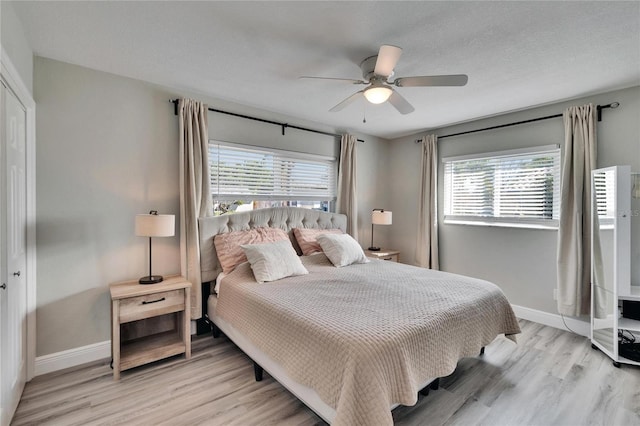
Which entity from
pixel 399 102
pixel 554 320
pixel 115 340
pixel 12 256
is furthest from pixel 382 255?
pixel 12 256

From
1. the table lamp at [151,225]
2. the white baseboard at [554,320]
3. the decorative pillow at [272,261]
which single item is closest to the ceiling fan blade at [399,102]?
the decorative pillow at [272,261]

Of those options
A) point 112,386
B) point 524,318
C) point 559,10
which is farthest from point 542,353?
point 112,386

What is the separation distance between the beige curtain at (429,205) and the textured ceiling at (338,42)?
137 cm

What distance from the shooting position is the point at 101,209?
2.62 meters

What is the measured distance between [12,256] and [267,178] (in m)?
2.40

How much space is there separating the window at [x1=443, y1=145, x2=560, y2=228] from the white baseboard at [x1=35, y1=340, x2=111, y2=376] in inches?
172

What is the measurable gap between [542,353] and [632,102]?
102 inches

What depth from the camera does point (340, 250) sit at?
330 centimetres

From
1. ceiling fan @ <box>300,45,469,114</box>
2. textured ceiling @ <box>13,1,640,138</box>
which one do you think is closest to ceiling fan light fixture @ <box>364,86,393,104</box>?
ceiling fan @ <box>300,45,469,114</box>

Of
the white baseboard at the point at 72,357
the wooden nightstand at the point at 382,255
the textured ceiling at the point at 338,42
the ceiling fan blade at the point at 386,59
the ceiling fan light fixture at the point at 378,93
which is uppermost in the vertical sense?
the textured ceiling at the point at 338,42

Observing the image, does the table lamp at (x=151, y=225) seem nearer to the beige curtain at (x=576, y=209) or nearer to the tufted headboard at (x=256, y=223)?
the tufted headboard at (x=256, y=223)

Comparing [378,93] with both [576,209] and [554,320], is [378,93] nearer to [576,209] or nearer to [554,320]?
[576,209]

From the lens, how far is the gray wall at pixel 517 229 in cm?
288

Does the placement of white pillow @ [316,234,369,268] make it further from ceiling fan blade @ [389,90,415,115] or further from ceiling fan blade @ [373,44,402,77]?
ceiling fan blade @ [373,44,402,77]
